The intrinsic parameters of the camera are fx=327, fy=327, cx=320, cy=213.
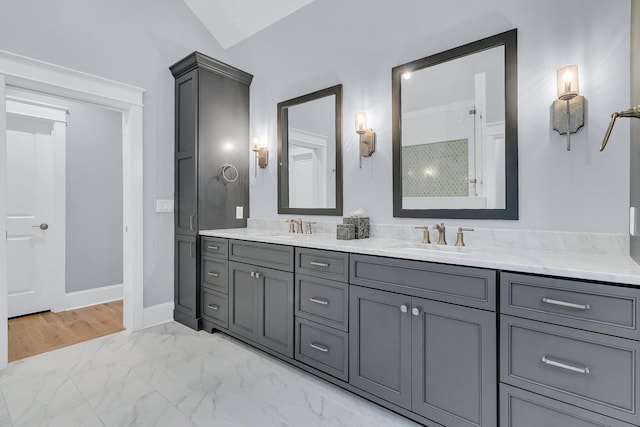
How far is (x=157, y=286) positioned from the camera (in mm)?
3146

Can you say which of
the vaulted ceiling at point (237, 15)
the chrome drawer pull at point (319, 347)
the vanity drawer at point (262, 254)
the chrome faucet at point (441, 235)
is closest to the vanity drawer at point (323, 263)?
the vanity drawer at point (262, 254)

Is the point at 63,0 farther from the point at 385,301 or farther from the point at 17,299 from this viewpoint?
the point at 385,301

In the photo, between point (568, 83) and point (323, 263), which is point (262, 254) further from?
point (568, 83)

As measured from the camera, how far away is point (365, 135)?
2467 millimetres

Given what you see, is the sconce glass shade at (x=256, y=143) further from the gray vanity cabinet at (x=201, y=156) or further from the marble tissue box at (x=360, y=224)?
the marble tissue box at (x=360, y=224)

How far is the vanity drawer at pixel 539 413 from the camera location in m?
1.19

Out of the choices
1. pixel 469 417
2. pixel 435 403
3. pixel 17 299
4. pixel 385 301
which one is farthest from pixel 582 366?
pixel 17 299

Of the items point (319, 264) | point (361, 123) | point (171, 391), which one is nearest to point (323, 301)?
point (319, 264)

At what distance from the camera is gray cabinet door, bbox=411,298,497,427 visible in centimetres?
142

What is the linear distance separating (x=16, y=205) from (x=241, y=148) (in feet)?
7.66

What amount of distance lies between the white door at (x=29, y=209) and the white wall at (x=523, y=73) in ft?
8.59

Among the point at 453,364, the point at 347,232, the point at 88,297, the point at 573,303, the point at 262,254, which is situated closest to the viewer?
the point at 573,303

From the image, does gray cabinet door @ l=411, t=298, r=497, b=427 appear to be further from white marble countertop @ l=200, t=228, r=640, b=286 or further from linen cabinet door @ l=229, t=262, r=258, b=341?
linen cabinet door @ l=229, t=262, r=258, b=341

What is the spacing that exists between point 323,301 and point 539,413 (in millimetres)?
1145
